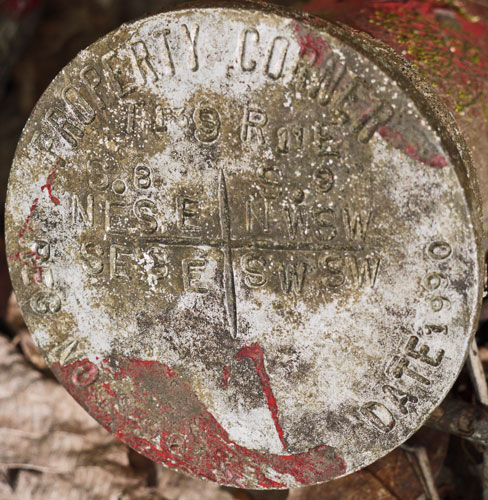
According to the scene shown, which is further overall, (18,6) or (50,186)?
(18,6)

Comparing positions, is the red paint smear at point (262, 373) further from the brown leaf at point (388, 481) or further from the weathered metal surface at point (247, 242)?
the brown leaf at point (388, 481)

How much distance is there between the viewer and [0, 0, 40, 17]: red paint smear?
9.64ft

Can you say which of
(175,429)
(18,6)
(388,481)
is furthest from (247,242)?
(18,6)

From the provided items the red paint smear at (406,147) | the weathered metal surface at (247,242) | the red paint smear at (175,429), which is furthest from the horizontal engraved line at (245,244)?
the red paint smear at (175,429)

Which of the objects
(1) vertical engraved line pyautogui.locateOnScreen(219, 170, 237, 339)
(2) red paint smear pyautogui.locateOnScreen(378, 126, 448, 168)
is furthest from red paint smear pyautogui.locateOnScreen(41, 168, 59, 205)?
(2) red paint smear pyautogui.locateOnScreen(378, 126, 448, 168)

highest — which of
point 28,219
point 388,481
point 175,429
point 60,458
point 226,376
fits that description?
point 28,219

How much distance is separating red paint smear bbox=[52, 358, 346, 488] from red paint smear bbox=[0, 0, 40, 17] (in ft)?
6.95

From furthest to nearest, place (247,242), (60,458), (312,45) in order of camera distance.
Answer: (60,458), (247,242), (312,45)

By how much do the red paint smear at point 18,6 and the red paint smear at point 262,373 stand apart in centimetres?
238

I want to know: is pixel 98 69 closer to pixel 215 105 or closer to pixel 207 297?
pixel 215 105

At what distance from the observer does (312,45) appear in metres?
1.32

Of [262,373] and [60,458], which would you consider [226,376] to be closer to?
[262,373]

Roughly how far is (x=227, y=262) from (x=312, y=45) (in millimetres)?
587

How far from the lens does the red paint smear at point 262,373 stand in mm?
1578
